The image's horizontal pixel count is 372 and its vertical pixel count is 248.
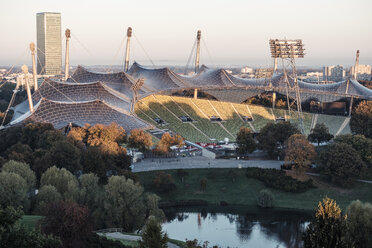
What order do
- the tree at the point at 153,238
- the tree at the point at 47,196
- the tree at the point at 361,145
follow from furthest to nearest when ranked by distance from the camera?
the tree at the point at 361,145
the tree at the point at 47,196
the tree at the point at 153,238

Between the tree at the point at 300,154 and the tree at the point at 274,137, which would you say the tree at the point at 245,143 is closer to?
the tree at the point at 274,137

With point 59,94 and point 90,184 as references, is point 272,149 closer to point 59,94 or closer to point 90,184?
point 90,184

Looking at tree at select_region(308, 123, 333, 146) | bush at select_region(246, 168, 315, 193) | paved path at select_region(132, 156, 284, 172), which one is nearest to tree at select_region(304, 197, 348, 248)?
bush at select_region(246, 168, 315, 193)

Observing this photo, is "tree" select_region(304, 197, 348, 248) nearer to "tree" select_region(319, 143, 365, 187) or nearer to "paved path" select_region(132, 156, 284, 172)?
"tree" select_region(319, 143, 365, 187)

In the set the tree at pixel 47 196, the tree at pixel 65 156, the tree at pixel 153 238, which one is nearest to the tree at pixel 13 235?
the tree at pixel 153 238

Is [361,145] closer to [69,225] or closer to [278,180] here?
[278,180]

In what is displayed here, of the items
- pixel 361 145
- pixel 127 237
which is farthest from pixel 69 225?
pixel 361 145
